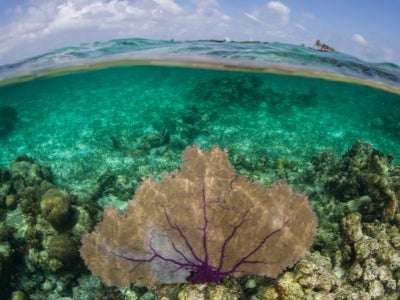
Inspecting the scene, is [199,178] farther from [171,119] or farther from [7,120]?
[7,120]

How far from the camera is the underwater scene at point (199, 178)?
486 cm

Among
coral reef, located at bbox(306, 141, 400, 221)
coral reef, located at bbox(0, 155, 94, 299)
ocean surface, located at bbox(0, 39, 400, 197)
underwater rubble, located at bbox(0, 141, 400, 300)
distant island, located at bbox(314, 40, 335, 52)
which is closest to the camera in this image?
underwater rubble, located at bbox(0, 141, 400, 300)

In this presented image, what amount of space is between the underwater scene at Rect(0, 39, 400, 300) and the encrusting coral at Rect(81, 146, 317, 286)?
0.02m

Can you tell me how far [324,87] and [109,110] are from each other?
14.9 meters

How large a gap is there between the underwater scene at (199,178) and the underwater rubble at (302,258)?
0.10 ft

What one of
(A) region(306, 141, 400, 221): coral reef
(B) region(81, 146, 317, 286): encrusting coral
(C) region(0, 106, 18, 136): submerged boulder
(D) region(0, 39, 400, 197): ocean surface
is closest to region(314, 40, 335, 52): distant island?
(D) region(0, 39, 400, 197): ocean surface

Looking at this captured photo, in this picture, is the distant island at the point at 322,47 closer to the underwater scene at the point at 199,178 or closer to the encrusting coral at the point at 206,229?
the underwater scene at the point at 199,178

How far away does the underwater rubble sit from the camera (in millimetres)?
4707

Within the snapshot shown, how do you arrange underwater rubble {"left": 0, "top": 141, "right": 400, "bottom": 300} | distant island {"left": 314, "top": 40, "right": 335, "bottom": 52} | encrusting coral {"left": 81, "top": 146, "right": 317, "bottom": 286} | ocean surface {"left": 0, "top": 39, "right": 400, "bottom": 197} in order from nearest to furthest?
underwater rubble {"left": 0, "top": 141, "right": 400, "bottom": 300}
encrusting coral {"left": 81, "top": 146, "right": 317, "bottom": 286}
ocean surface {"left": 0, "top": 39, "right": 400, "bottom": 197}
distant island {"left": 314, "top": 40, "right": 335, "bottom": 52}

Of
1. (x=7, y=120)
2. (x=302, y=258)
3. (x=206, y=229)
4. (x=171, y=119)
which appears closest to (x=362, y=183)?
(x=302, y=258)

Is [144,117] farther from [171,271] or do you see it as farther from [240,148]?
[171,271]

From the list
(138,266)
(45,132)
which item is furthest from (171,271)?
(45,132)

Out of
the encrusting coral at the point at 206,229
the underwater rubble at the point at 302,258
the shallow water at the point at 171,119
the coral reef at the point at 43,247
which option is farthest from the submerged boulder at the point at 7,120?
the encrusting coral at the point at 206,229

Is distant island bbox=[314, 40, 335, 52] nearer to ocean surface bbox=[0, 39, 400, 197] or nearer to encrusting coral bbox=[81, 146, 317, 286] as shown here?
ocean surface bbox=[0, 39, 400, 197]
